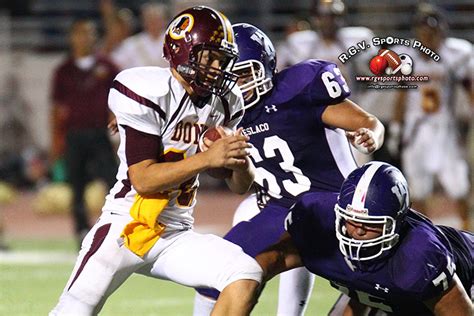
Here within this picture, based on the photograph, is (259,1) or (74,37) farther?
(259,1)

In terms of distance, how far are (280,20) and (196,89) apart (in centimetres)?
890

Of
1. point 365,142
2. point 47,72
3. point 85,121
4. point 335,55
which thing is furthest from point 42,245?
point 365,142

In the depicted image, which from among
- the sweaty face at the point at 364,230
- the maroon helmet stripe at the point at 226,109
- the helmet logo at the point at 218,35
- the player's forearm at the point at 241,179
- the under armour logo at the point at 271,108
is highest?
the helmet logo at the point at 218,35

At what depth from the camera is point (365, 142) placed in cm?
465

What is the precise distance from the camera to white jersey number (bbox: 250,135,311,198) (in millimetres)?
5184

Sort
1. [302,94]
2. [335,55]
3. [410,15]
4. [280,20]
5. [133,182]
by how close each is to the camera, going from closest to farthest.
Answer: [133,182]
[302,94]
[335,55]
[410,15]
[280,20]

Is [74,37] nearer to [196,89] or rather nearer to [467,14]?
[467,14]

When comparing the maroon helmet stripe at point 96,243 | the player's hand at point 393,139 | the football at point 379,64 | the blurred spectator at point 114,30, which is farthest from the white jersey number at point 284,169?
the blurred spectator at point 114,30

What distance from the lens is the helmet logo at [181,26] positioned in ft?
14.4

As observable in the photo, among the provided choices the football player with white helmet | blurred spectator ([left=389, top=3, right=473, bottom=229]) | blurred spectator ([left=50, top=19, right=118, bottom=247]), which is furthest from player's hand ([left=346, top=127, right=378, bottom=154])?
blurred spectator ([left=50, top=19, right=118, bottom=247])

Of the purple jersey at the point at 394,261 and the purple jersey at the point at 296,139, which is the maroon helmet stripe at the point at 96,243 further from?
the purple jersey at the point at 296,139

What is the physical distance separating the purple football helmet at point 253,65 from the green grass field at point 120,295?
5.70 feet

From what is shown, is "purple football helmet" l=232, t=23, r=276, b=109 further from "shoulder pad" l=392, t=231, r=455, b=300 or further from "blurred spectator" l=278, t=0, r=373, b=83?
"blurred spectator" l=278, t=0, r=373, b=83

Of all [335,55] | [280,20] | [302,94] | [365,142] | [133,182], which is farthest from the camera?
[280,20]
